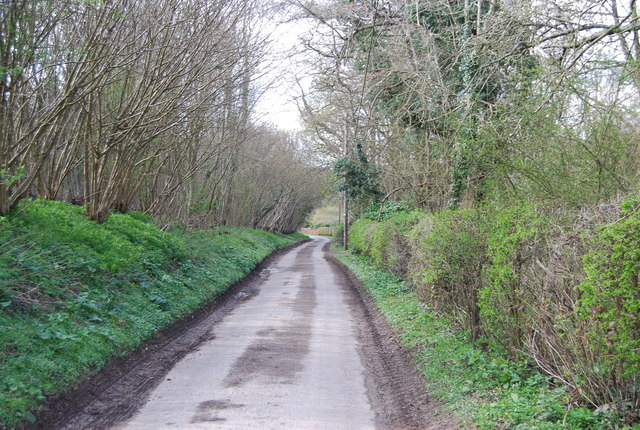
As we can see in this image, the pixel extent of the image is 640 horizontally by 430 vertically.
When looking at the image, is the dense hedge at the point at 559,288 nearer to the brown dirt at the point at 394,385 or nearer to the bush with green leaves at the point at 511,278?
the bush with green leaves at the point at 511,278

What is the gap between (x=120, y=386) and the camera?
20.8 feet

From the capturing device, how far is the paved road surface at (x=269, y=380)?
533 cm

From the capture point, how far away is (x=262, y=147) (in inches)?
1374

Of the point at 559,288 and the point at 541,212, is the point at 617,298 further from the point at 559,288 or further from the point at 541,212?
the point at 541,212

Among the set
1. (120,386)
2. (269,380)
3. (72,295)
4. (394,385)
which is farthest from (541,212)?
(72,295)

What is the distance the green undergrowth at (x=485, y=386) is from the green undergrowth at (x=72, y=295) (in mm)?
4333

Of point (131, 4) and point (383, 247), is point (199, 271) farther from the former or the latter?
point (131, 4)

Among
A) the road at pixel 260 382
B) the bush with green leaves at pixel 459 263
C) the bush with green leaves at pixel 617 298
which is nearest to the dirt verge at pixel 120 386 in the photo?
the road at pixel 260 382

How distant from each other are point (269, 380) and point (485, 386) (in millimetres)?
2647

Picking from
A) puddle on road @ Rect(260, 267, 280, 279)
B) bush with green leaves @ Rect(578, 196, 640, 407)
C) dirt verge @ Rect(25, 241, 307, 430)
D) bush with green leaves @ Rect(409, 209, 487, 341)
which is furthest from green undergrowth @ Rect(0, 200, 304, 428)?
puddle on road @ Rect(260, 267, 280, 279)

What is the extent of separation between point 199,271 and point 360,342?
7102 millimetres

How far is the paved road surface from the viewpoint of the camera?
17.5 feet

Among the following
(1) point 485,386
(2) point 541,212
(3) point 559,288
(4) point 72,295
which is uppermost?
(2) point 541,212

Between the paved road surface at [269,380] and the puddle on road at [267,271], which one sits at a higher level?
the paved road surface at [269,380]
